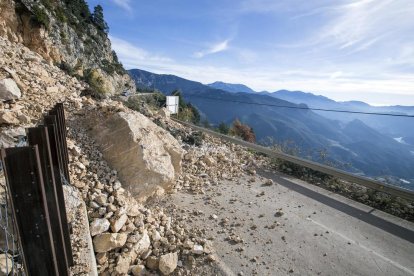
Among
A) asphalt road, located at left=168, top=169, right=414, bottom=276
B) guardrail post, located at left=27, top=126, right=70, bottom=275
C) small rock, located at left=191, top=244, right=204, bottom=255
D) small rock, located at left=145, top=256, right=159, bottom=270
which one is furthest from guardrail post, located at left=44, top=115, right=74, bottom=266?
asphalt road, located at left=168, top=169, right=414, bottom=276

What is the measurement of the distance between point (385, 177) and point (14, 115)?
11061 millimetres

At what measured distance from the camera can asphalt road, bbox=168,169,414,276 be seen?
451 cm

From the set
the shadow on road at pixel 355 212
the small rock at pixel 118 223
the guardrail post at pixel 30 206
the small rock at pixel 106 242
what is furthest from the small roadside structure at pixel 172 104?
the guardrail post at pixel 30 206

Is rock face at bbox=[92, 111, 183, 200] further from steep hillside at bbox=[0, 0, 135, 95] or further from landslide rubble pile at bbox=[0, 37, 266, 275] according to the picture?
steep hillside at bbox=[0, 0, 135, 95]

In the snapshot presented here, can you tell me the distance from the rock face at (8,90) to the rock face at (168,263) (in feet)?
19.7

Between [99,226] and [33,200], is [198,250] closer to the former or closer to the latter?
[99,226]

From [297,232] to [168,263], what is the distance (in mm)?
2992

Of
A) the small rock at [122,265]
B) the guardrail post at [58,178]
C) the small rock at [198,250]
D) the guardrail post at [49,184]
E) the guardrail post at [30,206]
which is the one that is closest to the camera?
the guardrail post at [30,206]

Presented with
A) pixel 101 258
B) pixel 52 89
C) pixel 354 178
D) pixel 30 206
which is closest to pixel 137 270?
pixel 101 258

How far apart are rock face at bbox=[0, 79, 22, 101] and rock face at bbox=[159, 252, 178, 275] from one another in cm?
601

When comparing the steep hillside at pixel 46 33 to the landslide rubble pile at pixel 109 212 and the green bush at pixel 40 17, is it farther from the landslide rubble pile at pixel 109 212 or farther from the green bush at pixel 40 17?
the landslide rubble pile at pixel 109 212

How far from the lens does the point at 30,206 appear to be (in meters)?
2.03

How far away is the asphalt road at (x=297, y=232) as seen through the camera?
14.8 feet

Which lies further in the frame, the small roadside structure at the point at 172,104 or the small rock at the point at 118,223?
the small roadside structure at the point at 172,104
